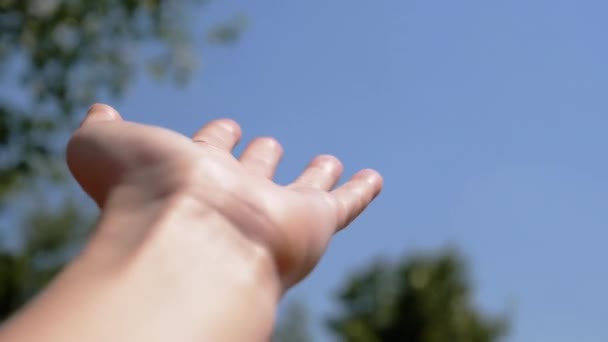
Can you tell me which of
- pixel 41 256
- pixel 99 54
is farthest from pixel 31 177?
pixel 41 256

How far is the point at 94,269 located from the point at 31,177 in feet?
28.6

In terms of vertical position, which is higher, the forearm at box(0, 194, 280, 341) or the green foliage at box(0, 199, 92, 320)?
the green foliage at box(0, 199, 92, 320)

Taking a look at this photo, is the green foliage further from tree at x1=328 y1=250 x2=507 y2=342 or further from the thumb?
the thumb

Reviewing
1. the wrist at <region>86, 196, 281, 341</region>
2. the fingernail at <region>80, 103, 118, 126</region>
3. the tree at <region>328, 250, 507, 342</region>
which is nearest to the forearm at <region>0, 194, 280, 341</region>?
the wrist at <region>86, 196, 281, 341</region>

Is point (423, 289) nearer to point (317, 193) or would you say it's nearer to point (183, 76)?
point (183, 76)

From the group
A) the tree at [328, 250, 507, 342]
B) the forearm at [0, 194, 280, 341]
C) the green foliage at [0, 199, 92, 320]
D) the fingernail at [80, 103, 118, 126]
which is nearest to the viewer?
the forearm at [0, 194, 280, 341]

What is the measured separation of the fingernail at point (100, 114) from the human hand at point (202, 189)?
56 millimetres

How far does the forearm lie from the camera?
980mm

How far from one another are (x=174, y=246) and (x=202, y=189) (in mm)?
109

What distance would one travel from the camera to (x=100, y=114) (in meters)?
1.52

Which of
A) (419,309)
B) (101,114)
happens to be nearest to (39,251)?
(419,309)

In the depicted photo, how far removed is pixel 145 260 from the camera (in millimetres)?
1064

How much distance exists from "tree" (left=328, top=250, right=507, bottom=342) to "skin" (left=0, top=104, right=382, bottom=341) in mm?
21261

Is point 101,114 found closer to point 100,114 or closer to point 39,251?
point 100,114
